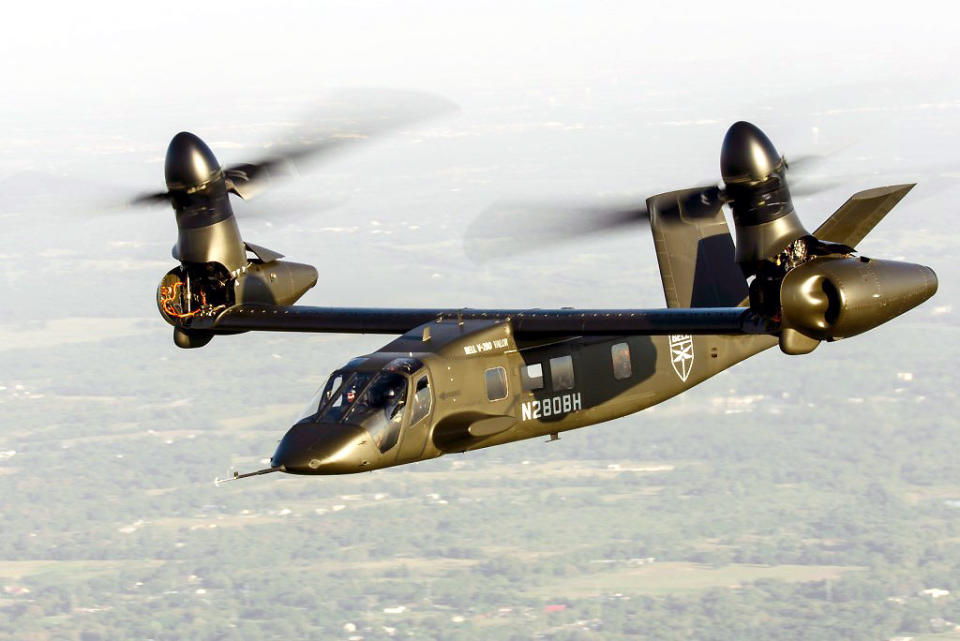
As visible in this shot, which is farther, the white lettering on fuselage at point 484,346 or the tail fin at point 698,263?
the tail fin at point 698,263

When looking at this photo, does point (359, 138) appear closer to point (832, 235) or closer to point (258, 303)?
point (258, 303)

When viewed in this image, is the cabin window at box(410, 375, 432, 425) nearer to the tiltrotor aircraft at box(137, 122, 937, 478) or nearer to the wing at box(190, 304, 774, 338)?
the tiltrotor aircraft at box(137, 122, 937, 478)

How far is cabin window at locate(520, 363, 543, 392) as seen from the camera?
138ft

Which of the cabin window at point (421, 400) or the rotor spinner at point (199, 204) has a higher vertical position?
the rotor spinner at point (199, 204)

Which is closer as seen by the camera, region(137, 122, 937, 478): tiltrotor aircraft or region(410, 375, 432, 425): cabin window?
region(137, 122, 937, 478): tiltrotor aircraft

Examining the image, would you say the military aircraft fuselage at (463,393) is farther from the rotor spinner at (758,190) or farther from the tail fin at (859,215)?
the tail fin at (859,215)

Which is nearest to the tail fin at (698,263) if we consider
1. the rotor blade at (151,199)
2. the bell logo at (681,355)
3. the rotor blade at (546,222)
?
the bell logo at (681,355)

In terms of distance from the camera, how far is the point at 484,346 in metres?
41.3

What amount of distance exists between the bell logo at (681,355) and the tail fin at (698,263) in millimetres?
4510

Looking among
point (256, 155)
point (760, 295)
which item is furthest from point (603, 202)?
point (256, 155)

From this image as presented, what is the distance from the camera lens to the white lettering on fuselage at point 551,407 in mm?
41844

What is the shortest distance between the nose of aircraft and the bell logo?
37.5 ft

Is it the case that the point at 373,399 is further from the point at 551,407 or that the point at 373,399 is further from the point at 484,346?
the point at 551,407

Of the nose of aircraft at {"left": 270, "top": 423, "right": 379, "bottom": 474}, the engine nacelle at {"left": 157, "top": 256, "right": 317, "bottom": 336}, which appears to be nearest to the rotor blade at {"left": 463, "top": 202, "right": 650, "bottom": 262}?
the nose of aircraft at {"left": 270, "top": 423, "right": 379, "bottom": 474}
